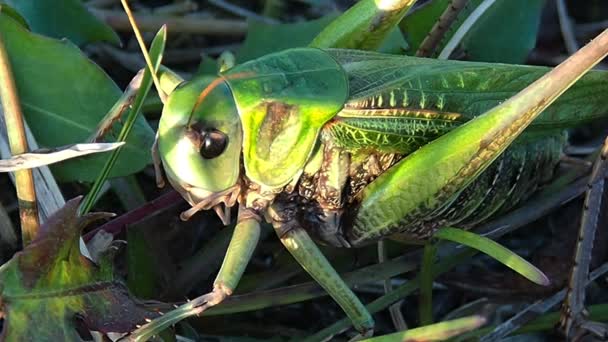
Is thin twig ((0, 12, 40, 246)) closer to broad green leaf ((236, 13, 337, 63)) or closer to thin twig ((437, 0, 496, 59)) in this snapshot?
broad green leaf ((236, 13, 337, 63))

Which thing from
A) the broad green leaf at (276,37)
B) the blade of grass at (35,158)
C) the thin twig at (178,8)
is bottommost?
the blade of grass at (35,158)

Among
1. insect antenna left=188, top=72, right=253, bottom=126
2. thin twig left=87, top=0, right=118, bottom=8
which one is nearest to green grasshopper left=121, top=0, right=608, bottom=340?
insect antenna left=188, top=72, right=253, bottom=126

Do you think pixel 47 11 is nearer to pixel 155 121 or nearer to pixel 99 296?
pixel 155 121

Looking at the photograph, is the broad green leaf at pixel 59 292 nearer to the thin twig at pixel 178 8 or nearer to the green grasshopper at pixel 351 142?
the green grasshopper at pixel 351 142

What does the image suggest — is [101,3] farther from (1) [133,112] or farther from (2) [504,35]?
(2) [504,35]

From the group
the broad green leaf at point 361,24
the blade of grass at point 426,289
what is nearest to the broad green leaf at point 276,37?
the broad green leaf at point 361,24

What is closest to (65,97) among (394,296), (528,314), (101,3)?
(101,3)

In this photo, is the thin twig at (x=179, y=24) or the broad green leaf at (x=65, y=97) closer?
the broad green leaf at (x=65, y=97)
